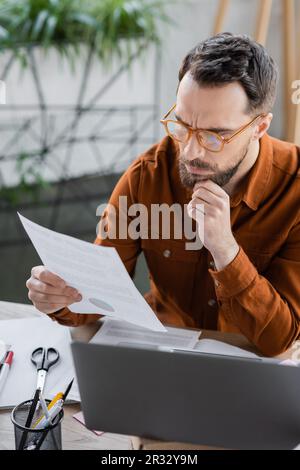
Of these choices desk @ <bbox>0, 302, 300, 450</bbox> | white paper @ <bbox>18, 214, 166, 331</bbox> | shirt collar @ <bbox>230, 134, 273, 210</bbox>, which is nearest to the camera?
desk @ <bbox>0, 302, 300, 450</bbox>

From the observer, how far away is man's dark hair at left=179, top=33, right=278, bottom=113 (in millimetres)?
1262

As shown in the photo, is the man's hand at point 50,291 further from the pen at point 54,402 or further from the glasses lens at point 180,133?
the glasses lens at point 180,133

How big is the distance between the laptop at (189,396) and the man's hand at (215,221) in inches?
17.7

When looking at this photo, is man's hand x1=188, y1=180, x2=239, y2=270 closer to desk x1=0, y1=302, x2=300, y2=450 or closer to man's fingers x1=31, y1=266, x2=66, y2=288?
man's fingers x1=31, y1=266, x2=66, y2=288

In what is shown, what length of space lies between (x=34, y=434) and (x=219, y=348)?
465 mm

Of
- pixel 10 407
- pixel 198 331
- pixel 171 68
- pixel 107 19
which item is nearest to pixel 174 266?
pixel 198 331

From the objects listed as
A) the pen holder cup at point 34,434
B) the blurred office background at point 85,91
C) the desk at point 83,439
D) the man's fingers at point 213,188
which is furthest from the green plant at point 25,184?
the pen holder cup at point 34,434

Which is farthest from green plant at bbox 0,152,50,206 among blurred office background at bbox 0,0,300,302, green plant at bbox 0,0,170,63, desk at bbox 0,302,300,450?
desk at bbox 0,302,300,450

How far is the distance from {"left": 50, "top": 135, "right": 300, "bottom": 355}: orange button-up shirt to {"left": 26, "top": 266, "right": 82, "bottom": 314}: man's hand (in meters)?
0.05

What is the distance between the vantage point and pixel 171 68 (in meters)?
3.49

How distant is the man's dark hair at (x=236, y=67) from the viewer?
4.14ft

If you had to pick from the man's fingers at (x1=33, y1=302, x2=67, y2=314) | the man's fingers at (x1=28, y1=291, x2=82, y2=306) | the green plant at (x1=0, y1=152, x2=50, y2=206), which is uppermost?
the man's fingers at (x1=28, y1=291, x2=82, y2=306)
